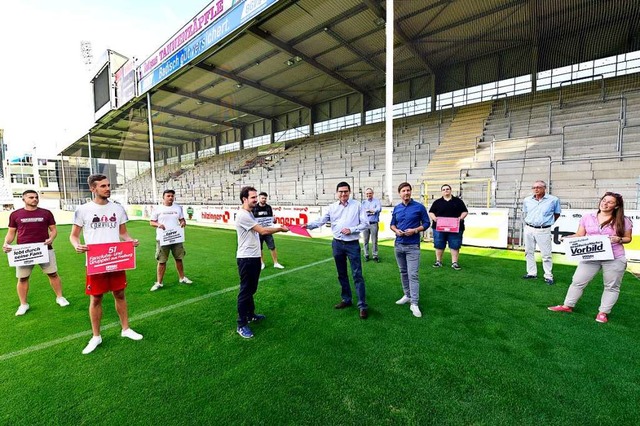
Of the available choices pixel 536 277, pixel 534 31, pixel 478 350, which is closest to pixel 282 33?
pixel 534 31

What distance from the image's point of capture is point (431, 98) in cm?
1986

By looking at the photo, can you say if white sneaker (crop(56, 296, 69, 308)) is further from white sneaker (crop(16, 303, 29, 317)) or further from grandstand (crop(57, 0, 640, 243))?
grandstand (crop(57, 0, 640, 243))

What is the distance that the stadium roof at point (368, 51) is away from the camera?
12.5m

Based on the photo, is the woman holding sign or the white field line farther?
the woman holding sign

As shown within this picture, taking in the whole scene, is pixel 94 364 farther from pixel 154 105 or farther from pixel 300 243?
pixel 154 105

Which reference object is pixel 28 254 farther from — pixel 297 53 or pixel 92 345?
pixel 297 53

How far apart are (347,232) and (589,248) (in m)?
3.02

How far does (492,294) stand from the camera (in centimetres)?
484

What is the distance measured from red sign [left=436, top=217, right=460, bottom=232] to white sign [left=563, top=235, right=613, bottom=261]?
2401mm

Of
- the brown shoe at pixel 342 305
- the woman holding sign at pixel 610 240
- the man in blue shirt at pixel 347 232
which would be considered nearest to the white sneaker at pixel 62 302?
the man in blue shirt at pixel 347 232

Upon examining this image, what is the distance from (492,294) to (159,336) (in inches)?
194

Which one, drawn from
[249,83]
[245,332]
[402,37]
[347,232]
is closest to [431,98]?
[402,37]

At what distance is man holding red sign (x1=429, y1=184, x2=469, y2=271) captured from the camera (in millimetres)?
6309

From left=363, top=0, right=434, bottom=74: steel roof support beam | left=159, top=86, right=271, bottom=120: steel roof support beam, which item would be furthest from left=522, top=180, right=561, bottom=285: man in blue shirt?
left=159, top=86, right=271, bottom=120: steel roof support beam
